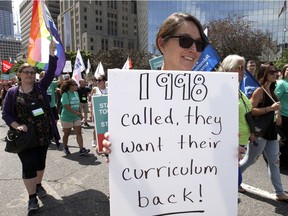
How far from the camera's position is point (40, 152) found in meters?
4.10

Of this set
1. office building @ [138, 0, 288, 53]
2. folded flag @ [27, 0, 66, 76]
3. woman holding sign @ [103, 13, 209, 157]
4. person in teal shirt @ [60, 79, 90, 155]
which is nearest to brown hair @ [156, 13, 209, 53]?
woman holding sign @ [103, 13, 209, 157]

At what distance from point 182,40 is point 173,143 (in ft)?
2.11

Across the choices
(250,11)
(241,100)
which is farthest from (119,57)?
(241,100)

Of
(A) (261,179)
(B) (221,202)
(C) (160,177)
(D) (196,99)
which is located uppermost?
(D) (196,99)

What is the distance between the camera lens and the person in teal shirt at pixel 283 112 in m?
4.93

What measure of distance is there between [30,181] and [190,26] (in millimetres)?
2912

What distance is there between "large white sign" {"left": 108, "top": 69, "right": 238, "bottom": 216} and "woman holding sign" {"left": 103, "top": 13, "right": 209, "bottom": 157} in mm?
225

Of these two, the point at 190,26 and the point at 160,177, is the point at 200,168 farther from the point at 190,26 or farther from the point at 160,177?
the point at 190,26

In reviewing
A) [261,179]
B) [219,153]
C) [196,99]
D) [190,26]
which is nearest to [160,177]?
[219,153]

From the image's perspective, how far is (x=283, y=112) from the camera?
5070mm

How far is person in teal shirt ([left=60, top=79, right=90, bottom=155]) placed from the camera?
6.69 m

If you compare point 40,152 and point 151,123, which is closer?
point 151,123

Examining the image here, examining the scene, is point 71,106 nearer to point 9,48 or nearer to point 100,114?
point 100,114

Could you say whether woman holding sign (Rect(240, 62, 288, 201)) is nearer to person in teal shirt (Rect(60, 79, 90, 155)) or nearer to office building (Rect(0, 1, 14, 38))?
person in teal shirt (Rect(60, 79, 90, 155))
